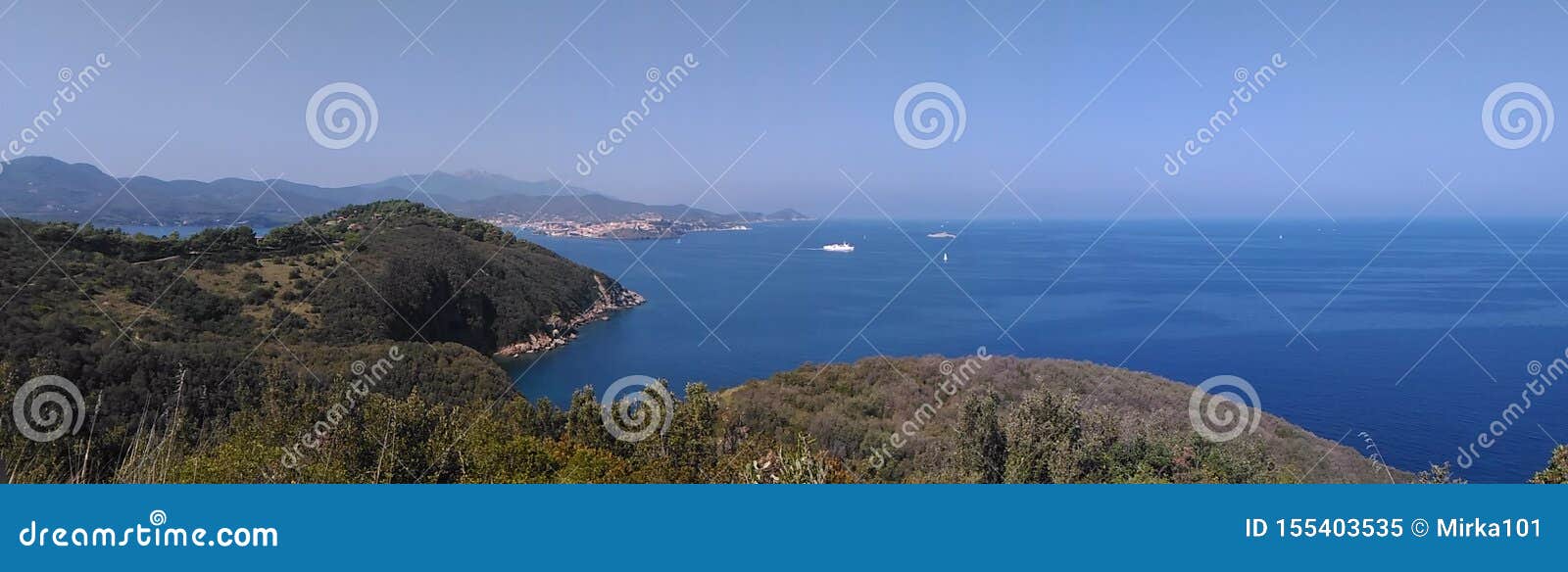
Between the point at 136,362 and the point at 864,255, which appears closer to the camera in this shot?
the point at 136,362

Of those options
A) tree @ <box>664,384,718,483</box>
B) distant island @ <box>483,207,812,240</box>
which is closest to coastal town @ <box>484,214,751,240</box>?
distant island @ <box>483,207,812,240</box>

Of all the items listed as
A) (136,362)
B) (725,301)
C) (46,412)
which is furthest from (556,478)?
(725,301)

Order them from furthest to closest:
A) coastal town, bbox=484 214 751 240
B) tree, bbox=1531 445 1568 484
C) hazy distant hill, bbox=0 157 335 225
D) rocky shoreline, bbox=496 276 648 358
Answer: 1. coastal town, bbox=484 214 751 240
2. rocky shoreline, bbox=496 276 648 358
3. hazy distant hill, bbox=0 157 335 225
4. tree, bbox=1531 445 1568 484

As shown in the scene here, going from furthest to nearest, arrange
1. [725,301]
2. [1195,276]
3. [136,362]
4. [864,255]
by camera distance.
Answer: [864,255]
[1195,276]
[725,301]
[136,362]

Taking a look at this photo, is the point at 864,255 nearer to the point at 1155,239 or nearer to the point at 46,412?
the point at 1155,239

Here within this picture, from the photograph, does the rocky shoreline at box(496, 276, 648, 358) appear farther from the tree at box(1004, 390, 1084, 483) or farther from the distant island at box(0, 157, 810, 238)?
the tree at box(1004, 390, 1084, 483)

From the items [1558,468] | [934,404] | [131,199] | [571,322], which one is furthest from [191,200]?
[1558,468]

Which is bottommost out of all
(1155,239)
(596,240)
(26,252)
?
(26,252)

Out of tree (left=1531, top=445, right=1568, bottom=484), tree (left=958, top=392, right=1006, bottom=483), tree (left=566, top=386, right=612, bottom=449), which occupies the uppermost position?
tree (left=1531, top=445, right=1568, bottom=484)
